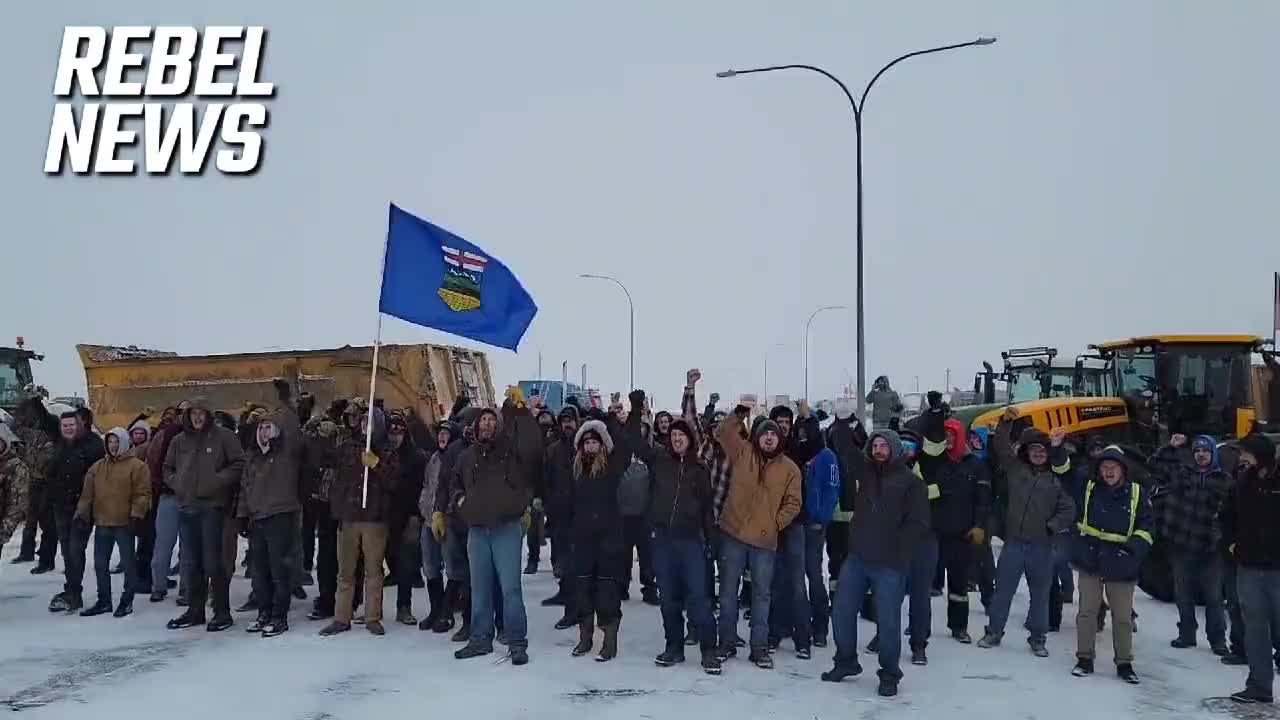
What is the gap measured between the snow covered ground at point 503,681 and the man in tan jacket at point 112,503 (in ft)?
1.60

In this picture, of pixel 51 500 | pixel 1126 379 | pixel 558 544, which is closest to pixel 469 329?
pixel 558 544

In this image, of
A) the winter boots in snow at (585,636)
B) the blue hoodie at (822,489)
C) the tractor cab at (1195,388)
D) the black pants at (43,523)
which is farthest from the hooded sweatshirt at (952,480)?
the black pants at (43,523)

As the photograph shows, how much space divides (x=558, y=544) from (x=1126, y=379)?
9849 mm

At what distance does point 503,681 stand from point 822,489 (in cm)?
302

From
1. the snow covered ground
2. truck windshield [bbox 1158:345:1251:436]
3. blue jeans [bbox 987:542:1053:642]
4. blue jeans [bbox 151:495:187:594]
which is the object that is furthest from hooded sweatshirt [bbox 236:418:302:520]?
truck windshield [bbox 1158:345:1251:436]

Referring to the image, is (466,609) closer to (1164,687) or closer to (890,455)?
(890,455)

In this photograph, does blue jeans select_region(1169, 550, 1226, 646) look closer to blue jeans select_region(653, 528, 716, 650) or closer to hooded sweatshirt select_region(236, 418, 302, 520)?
blue jeans select_region(653, 528, 716, 650)

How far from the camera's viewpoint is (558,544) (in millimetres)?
11352

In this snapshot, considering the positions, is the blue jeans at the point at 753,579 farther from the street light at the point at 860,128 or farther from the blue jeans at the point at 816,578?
the street light at the point at 860,128

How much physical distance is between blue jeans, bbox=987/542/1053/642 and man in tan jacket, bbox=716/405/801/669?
2.16 m

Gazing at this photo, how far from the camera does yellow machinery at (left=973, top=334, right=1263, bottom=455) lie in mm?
15742

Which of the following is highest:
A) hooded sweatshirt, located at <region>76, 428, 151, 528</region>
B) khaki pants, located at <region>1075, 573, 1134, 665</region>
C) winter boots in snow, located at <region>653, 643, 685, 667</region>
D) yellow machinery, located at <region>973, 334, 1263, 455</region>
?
yellow machinery, located at <region>973, 334, 1263, 455</region>

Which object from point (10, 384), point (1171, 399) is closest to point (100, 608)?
point (1171, 399)

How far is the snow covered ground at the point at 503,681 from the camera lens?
24.5 feet
